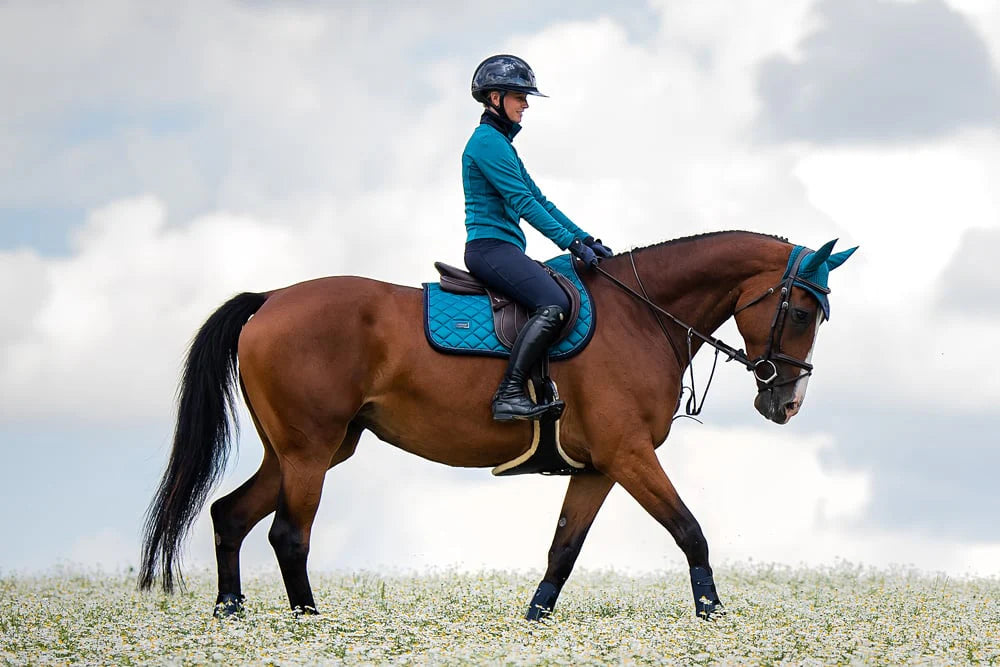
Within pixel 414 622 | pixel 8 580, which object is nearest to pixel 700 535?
pixel 414 622

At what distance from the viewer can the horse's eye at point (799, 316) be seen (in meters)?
9.09

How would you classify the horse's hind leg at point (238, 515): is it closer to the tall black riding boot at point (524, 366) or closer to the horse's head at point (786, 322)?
the tall black riding boot at point (524, 366)

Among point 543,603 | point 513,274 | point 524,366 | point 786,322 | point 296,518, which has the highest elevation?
point 786,322

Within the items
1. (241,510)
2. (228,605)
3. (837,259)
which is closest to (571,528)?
(241,510)

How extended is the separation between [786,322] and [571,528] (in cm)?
235

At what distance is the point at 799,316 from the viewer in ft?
29.9

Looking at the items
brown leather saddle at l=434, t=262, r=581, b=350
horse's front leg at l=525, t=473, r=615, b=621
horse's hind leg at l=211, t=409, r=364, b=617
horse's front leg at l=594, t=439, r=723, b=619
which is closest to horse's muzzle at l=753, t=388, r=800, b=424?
horse's front leg at l=594, t=439, r=723, b=619

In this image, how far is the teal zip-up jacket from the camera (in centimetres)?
895

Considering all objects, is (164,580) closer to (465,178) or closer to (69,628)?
(69,628)

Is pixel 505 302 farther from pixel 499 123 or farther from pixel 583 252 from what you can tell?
pixel 499 123

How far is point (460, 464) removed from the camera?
9.28m

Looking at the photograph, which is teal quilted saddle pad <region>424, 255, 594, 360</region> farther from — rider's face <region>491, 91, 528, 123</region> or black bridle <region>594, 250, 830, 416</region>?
rider's face <region>491, 91, 528, 123</region>

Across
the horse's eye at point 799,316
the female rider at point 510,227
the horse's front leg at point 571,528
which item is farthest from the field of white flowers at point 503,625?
the horse's eye at point 799,316

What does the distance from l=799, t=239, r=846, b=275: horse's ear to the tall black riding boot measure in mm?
1975
